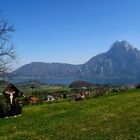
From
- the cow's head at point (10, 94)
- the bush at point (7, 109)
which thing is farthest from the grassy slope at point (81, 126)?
the cow's head at point (10, 94)

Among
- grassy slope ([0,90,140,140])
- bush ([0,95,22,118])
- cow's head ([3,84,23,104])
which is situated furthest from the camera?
cow's head ([3,84,23,104])

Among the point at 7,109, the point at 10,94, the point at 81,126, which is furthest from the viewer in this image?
the point at 10,94

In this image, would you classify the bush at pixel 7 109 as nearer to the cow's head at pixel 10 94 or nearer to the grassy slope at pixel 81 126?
the cow's head at pixel 10 94

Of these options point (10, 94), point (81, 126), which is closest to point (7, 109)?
point (10, 94)

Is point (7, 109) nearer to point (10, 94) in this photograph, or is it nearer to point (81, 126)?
point (10, 94)

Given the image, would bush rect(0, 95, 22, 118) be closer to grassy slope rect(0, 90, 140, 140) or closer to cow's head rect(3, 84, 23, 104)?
cow's head rect(3, 84, 23, 104)

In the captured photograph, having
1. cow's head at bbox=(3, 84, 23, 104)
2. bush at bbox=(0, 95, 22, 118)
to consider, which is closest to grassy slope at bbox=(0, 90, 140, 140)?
bush at bbox=(0, 95, 22, 118)

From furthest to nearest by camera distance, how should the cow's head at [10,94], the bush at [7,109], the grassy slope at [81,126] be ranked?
1. the cow's head at [10,94]
2. the bush at [7,109]
3. the grassy slope at [81,126]

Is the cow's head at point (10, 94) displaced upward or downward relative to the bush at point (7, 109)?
upward

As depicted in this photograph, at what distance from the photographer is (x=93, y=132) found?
2139 cm

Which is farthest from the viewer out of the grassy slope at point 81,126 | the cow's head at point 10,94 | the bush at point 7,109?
the cow's head at point 10,94

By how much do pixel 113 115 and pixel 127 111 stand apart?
2.01 meters

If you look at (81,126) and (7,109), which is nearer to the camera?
(81,126)

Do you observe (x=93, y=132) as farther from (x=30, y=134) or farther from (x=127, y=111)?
(x=127, y=111)
